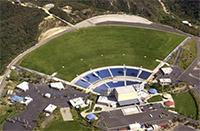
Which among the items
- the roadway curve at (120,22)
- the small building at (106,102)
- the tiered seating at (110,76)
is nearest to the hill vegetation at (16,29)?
the roadway curve at (120,22)

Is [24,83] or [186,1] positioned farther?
[186,1]

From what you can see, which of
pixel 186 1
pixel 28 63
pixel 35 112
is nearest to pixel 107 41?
pixel 28 63

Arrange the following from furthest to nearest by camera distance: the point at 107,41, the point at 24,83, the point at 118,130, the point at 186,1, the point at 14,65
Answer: the point at 186,1 < the point at 107,41 < the point at 14,65 < the point at 24,83 < the point at 118,130

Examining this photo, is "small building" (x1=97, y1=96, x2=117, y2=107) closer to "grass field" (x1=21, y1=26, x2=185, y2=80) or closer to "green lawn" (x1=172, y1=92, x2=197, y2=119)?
"grass field" (x1=21, y1=26, x2=185, y2=80)

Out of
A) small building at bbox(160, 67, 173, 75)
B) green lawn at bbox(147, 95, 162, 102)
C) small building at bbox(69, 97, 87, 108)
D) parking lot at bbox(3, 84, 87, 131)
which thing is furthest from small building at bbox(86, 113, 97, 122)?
small building at bbox(160, 67, 173, 75)

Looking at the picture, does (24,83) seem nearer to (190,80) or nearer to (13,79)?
(13,79)

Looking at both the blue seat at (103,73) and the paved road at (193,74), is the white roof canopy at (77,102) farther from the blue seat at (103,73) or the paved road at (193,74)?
the paved road at (193,74)
